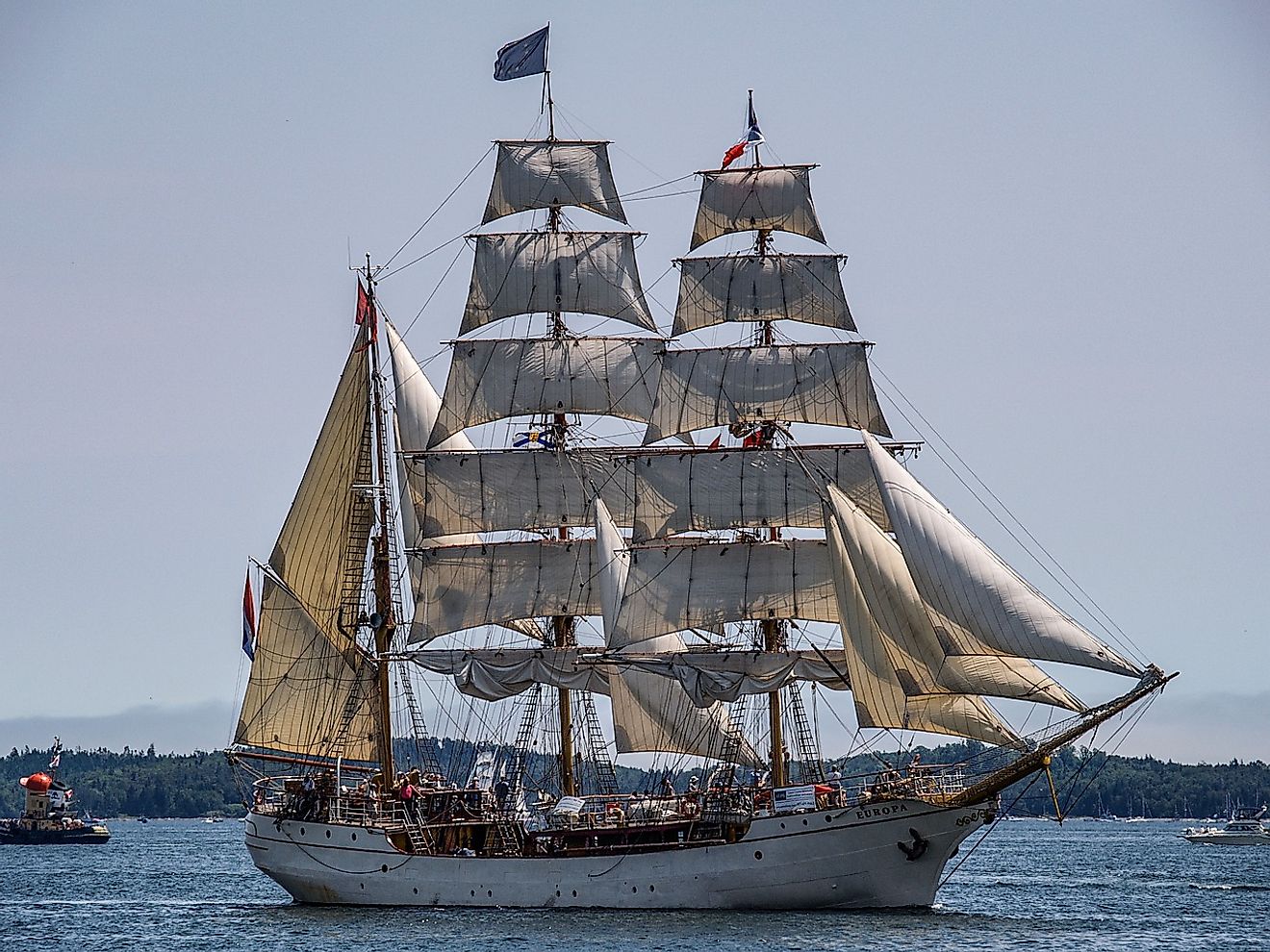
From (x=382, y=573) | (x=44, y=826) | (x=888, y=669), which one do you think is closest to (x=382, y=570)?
(x=382, y=573)

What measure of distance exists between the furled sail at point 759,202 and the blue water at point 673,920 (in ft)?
83.0

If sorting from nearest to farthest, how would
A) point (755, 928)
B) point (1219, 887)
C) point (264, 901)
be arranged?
point (755, 928), point (264, 901), point (1219, 887)

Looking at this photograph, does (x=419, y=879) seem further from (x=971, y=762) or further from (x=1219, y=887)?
(x=1219, y=887)

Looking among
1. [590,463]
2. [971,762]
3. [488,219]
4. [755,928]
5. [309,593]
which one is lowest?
[755,928]

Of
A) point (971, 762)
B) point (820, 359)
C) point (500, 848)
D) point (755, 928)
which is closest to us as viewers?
point (755, 928)

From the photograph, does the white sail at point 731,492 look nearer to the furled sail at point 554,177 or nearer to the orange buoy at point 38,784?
the furled sail at point 554,177

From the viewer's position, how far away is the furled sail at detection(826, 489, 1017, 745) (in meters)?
61.6

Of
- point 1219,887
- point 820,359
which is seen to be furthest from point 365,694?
point 1219,887

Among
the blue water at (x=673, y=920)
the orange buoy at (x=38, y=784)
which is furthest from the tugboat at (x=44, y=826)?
the blue water at (x=673, y=920)

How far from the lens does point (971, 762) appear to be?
63.6 metres

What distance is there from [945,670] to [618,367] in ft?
69.9

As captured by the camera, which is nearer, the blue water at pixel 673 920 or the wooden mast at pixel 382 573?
the blue water at pixel 673 920

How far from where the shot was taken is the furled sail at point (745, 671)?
70688 millimetres

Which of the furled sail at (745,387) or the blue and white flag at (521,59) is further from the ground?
the blue and white flag at (521,59)
